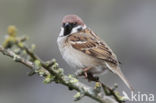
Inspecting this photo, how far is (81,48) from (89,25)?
345cm

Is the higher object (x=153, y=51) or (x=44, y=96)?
(x=153, y=51)

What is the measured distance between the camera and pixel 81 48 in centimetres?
296

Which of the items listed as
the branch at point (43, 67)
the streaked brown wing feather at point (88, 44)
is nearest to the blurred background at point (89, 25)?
the streaked brown wing feather at point (88, 44)

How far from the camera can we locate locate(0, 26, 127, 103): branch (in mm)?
1446

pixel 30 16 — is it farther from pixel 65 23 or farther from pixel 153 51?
pixel 65 23

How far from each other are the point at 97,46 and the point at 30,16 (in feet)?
15.6

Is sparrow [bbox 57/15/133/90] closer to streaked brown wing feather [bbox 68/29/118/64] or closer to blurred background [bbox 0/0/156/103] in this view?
streaked brown wing feather [bbox 68/29/118/64]

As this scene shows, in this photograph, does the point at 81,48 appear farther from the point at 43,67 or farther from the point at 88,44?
the point at 43,67

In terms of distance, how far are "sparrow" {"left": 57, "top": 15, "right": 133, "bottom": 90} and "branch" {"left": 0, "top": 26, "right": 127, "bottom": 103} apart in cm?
83

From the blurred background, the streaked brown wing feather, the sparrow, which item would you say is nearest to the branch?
the sparrow

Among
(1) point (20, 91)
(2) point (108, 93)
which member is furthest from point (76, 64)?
(1) point (20, 91)

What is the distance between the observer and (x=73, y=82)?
70.4 inches

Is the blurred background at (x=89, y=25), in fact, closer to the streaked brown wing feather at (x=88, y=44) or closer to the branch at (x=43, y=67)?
the streaked brown wing feather at (x=88, y=44)

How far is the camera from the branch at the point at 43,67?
145 cm
